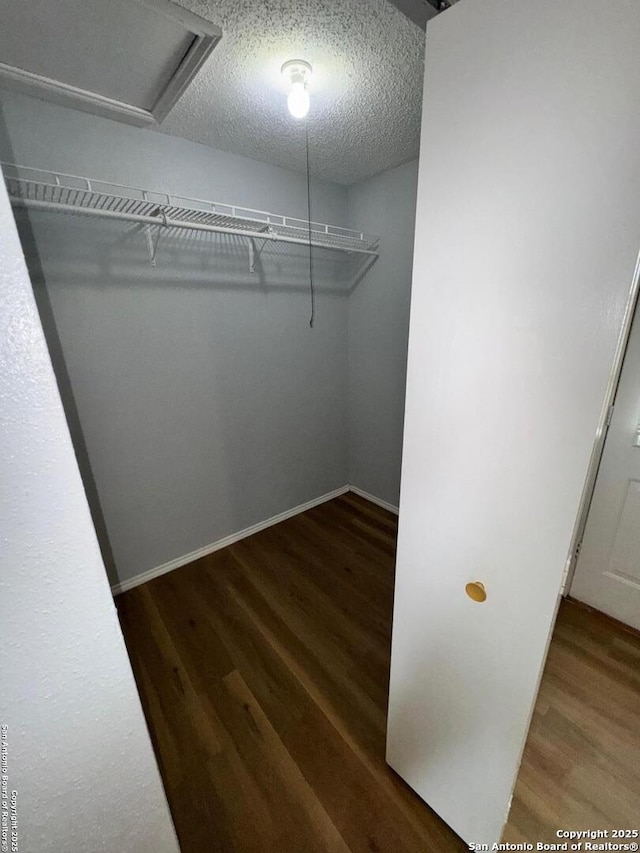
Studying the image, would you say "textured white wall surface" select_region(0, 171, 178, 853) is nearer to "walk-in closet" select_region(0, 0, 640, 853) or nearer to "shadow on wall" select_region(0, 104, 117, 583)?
"walk-in closet" select_region(0, 0, 640, 853)

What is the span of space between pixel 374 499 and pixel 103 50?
290 cm

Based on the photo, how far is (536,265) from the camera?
24.5 inches

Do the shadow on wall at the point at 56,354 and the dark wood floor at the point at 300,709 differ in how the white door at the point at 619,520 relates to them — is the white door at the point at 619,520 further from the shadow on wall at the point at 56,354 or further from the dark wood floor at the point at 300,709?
the shadow on wall at the point at 56,354

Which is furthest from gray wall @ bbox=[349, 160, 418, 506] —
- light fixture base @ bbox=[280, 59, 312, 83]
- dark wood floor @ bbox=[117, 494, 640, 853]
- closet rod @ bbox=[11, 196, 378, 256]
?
light fixture base @ bbox=[280, 59, 312, 83]

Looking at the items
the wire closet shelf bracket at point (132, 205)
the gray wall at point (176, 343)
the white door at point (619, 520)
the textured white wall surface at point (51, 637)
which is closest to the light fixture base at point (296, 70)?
the wire closet shelf bracket at point (132, 205)

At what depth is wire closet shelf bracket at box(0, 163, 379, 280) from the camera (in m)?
1.37

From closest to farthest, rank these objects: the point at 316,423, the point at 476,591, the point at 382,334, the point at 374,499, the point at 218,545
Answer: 1. the point at 476,591
2. the point at 218,545
3. the point at 382,334
4. the point at 316,423
5. the point at 374,499

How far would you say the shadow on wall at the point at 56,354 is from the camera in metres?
1.47

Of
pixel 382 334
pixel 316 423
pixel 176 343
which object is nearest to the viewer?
pixel 176 343

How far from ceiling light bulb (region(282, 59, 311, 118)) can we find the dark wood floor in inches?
92.0

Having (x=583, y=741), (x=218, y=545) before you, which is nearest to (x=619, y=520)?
(x=583, y=741)

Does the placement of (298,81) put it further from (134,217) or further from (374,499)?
(374,499)

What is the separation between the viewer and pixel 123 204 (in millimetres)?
1646

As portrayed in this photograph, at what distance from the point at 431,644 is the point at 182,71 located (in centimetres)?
212
